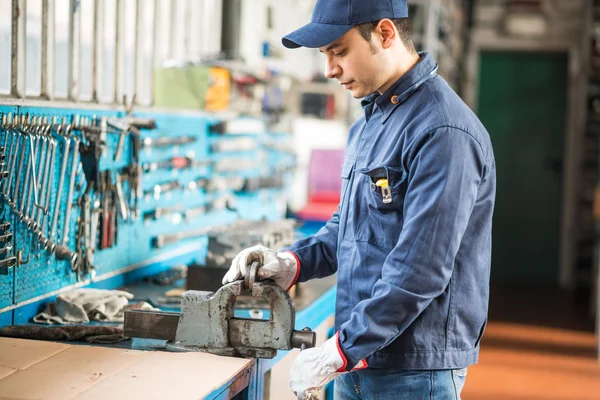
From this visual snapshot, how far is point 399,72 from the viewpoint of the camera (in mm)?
1867

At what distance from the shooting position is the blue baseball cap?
1.79 m

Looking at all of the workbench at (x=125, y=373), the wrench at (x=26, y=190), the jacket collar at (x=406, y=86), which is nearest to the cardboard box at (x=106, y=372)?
the workbench at (x=125, y=373)

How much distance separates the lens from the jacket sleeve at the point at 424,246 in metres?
1.66

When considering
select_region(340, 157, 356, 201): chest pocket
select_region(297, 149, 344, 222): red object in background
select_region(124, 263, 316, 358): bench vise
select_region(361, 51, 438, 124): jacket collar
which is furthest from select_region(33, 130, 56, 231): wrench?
select_region(297, 149, 344, 222): red object in background

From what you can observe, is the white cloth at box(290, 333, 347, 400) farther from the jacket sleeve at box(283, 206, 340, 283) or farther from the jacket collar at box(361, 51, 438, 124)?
the jacket collar at box(361, 51, 438, 124)

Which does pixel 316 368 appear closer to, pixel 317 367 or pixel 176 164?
pixel 317 367

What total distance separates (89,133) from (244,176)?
5.62 feet

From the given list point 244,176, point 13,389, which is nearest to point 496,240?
point 244,176

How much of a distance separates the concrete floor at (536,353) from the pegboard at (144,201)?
168 centimetres

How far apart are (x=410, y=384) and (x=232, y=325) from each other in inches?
18.0

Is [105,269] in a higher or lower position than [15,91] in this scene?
lower

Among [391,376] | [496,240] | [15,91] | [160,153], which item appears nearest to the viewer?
[391,376]

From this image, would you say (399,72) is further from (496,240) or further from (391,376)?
(496,240)

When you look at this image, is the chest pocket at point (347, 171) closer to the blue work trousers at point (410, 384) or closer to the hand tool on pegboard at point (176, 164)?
the blue work trousers at point (410, 384)
